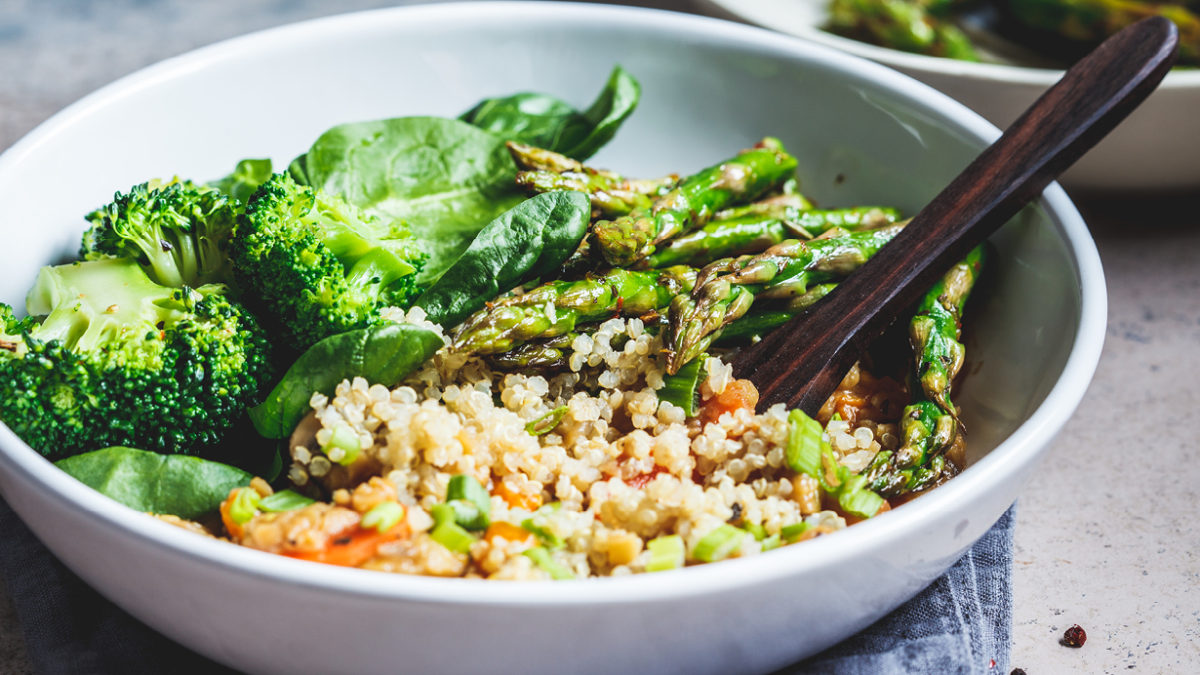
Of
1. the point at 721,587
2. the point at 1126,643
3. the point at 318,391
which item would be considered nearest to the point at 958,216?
the point at 1126,643

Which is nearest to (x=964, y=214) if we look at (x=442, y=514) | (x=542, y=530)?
(x=542, y=530)

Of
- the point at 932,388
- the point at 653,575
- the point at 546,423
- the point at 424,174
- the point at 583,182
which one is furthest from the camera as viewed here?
the point at 424,174

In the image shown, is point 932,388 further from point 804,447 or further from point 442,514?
point 442,514

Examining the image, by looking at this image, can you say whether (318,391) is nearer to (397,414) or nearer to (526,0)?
(397,414)

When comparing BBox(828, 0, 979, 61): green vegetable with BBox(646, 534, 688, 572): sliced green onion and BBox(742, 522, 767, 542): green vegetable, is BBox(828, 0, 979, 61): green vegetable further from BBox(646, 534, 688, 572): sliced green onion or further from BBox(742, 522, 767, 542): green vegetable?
BBox(646, 534, 688, 572): sliced green onion

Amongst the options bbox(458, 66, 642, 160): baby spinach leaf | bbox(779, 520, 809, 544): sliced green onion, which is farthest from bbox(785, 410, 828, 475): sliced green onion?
bbox(458, 66, 642, 160): baby spinach leaf
